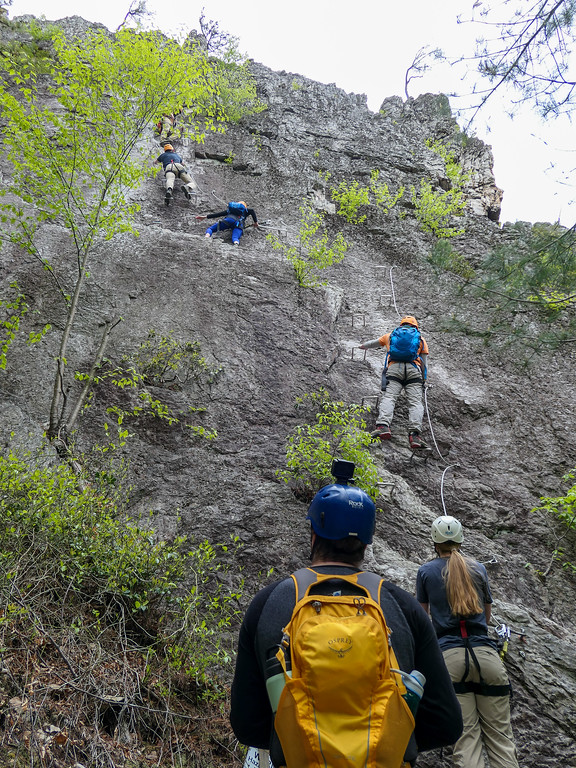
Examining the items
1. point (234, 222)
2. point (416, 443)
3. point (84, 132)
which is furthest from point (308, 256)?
point (416, 443)

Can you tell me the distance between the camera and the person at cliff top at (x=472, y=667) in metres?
3.22

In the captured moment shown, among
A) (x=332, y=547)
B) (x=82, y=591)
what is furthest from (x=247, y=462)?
(x=332, y=547)

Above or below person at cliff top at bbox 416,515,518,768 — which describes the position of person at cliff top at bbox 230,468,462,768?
above

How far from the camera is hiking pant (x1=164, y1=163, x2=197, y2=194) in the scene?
11055mm

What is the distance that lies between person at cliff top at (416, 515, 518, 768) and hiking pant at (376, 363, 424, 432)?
11.2 ft

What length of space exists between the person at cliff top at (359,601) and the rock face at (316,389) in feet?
8.65

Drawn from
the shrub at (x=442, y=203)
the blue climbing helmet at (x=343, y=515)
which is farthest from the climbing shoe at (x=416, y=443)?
the shrub at (x=442, y=203)

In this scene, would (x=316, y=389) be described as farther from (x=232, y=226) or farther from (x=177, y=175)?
(x=177, y=175)

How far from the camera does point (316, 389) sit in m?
7.43

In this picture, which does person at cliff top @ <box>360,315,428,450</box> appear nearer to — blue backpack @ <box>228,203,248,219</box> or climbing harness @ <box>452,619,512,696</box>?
climbing harness @ <box>452,619,512,696</box>

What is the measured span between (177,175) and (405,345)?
7.75 meters

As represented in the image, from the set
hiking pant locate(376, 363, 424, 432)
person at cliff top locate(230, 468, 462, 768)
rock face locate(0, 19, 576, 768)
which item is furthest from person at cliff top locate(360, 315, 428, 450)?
person at cliff top locate(230, 468, 462, 768)

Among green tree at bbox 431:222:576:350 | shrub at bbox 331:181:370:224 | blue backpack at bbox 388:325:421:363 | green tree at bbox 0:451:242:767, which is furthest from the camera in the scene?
shrub at bbox 331:181:370:224

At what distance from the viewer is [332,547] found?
200cm
